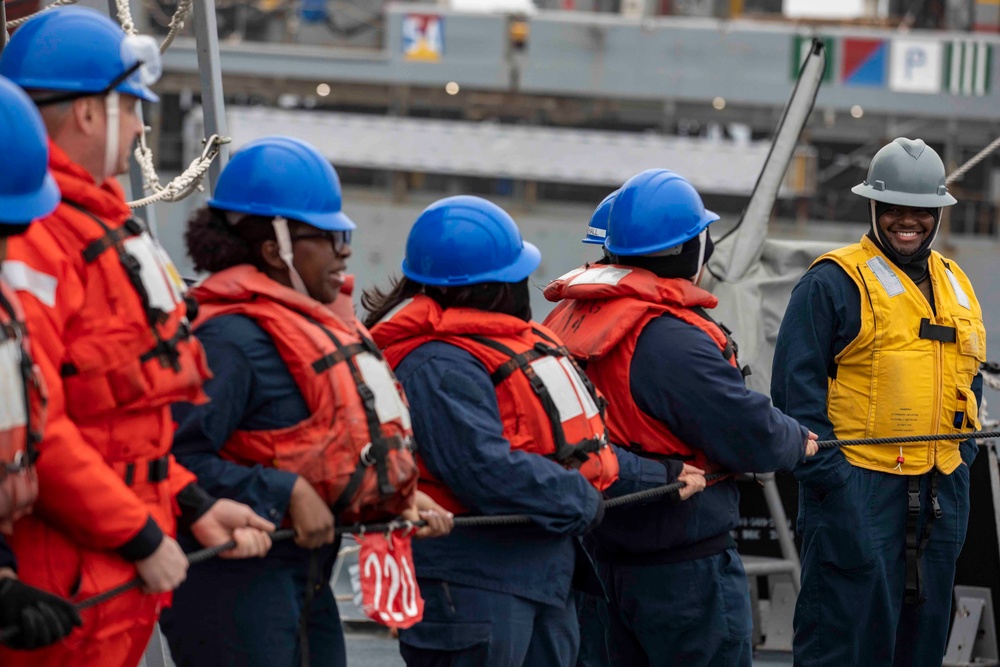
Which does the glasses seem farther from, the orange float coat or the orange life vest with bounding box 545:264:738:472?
the orange life vest with bounding box 545:264:738:472

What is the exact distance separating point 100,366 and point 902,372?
8.99 feet

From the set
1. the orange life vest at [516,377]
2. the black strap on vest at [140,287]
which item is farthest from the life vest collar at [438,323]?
the black strap on vest at [140,287]

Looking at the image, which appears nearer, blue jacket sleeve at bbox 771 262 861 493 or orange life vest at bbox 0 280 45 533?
orange life vest at bbox 0 280 45 533

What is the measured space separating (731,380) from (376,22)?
15437mm

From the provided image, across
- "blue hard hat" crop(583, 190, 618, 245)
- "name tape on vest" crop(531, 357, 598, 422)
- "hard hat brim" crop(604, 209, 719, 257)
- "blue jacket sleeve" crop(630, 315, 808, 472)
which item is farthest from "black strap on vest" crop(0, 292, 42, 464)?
"blue hard hat" crop(583, 190, 618, 245)

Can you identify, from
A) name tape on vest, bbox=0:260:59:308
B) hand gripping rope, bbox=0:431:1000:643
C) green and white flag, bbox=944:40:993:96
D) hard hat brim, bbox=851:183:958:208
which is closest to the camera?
name tape on vest, bbox=0:260:59:308

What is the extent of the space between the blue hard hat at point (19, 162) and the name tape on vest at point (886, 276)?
2873 millimetres

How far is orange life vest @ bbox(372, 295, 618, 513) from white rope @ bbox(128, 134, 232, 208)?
1.08m

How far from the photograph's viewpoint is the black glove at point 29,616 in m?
2.01

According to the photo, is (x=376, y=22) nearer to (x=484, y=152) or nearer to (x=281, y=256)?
(x=484, y=152)

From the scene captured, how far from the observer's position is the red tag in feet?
9.17

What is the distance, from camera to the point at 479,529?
3117 millimetres

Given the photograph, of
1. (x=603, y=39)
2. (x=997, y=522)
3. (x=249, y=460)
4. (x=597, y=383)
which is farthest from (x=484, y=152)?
(x=249, y=460)

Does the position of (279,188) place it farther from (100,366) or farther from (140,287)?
(100,366)
